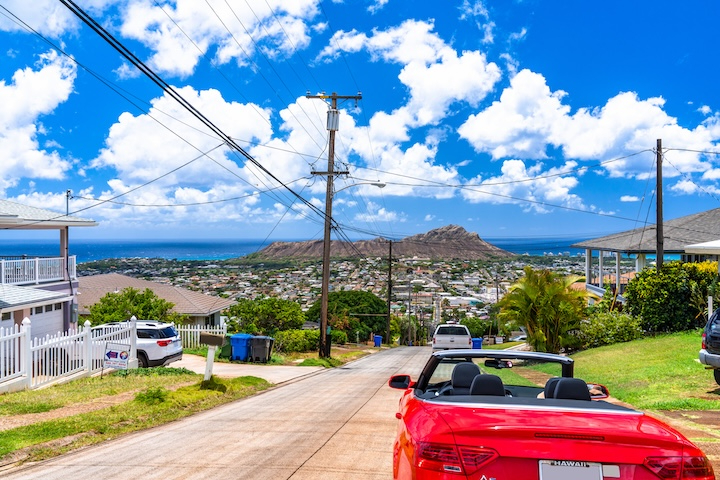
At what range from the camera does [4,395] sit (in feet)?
45.2

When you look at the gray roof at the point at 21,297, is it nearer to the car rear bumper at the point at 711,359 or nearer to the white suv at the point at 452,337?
the white suv at the point at 452,337

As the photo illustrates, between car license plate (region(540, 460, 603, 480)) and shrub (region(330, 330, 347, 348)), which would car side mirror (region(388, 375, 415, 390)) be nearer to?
car license plate (region(540, 460, 603, 480))

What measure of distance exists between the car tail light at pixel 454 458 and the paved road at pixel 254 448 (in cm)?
335

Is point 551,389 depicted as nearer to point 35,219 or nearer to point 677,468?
point 677,468

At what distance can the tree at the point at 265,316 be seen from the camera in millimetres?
32406

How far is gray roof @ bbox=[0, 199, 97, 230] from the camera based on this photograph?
23.6 metres

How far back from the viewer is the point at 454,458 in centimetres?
368

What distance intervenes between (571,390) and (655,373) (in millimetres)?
11930

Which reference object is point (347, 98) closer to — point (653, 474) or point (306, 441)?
point (306, 441)

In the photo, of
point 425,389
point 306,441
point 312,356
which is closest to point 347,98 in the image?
point 312,356

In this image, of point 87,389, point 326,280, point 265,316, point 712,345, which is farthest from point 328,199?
point 712,345

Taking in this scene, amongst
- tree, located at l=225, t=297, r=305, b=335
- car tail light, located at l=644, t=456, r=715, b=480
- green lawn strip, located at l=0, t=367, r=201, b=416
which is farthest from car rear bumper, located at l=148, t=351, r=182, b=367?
car tail light, located at l=644, t=456, r=715, b=480

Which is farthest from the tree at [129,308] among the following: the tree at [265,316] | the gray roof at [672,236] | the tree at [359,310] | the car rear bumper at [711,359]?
the tree at [359,310]

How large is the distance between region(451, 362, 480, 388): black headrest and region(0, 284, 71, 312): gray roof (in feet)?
53.9
